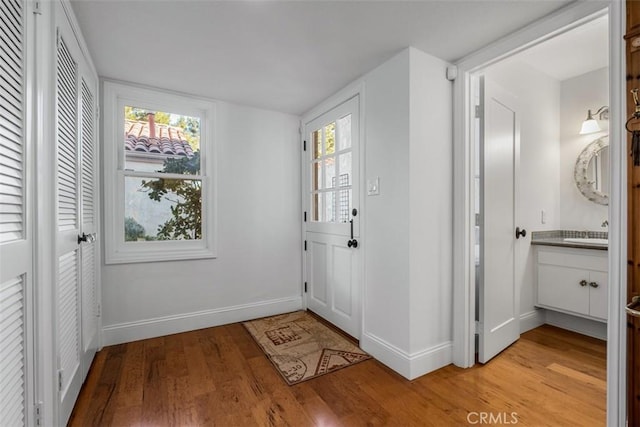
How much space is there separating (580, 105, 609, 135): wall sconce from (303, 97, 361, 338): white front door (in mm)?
2269

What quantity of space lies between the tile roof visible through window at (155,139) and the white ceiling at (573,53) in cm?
301

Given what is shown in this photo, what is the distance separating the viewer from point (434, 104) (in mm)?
2084

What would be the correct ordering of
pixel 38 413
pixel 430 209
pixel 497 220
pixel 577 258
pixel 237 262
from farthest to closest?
1. pixel 237 262
2. pixel 577 258
3. pixel 497 220
4. pixel 430 209
5. pixel 38 413

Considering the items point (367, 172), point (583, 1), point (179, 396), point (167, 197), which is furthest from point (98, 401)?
point (583, 1)

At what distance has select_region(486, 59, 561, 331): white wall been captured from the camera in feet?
8.86

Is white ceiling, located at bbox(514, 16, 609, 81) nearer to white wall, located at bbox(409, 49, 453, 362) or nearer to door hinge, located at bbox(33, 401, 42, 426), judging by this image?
white wall, located at bbox(409, 49, 453, 362)

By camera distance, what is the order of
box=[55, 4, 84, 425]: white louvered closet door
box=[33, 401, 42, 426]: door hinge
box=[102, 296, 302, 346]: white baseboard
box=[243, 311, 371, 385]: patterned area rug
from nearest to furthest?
box=[33, 401, 42, 426]: door hinge < box=[55, 4, 84, 425]: white louvered closet door < box=[243, 311, 371, 385]: patterned area rug < box=[102, 296, 302, 346]: white baseboard

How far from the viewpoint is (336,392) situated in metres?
1.83

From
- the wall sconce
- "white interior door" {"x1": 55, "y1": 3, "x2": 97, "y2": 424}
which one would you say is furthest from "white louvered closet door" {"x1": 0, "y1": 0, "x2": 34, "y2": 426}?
the wall sconce

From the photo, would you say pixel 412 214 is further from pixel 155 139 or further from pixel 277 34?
pixel 155 139

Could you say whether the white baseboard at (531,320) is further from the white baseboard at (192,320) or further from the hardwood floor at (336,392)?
the white baseboard at (192,320)

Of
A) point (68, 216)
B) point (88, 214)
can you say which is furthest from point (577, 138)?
point (88, 214)

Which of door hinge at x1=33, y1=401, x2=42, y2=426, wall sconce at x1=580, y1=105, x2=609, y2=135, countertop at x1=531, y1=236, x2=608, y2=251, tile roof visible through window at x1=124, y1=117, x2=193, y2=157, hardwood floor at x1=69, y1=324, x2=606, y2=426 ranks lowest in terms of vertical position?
hardwood floor at x1=69, y1=324, x2=606, y2=426

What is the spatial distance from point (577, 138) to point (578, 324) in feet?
5.96
